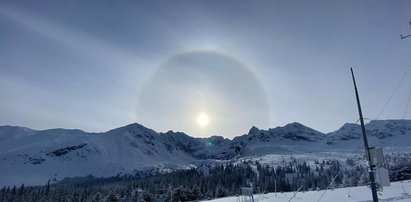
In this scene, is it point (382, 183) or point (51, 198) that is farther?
point (51, 198)

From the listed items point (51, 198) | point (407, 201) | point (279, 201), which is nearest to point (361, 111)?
point (407, 201)

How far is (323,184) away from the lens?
157 meters

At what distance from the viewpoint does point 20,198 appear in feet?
490

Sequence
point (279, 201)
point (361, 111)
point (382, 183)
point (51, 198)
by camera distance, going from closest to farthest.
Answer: point (382, 183) < point (361, 111) < point (279, 201) < point (51, 198)

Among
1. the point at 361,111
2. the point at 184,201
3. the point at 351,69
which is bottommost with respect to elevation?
the point at 184,201

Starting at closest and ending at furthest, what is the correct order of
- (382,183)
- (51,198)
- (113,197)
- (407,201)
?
1. (382,183)
2. (407,201)
3. (113,197)
4. (51,198)

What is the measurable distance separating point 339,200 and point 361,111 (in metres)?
30.4

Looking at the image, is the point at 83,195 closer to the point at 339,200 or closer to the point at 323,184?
the point at 323,184

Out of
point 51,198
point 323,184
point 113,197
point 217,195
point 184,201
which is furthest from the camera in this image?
point 323,184

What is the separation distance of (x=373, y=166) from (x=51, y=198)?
152 meters

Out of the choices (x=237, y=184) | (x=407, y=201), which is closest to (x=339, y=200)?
(x=407, y=201)

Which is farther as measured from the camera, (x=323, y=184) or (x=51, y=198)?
(x=323, y=184)

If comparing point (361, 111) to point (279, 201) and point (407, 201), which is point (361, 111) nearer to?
point (407, 201)

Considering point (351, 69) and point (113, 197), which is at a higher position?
point (351, 69)
